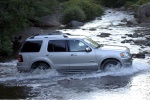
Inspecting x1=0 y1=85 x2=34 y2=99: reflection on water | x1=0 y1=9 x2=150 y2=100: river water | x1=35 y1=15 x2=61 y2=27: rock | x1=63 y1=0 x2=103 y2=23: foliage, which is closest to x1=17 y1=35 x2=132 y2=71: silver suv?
x1=0 y1=9 x2=150 y2=100: river water

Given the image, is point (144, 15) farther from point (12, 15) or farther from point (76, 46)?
point (76, 46)

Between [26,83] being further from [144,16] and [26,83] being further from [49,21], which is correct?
[144,16]

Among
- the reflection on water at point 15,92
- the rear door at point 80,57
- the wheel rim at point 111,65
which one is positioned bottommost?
the reflection on water at point 15,92

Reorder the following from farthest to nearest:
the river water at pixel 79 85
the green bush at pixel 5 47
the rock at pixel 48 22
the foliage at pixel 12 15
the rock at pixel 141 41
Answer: the rock at pixel 48 22, the rock at pixel 141 41, the green bush at pixel 5 47, the foliage at pixel 12 15, the river water at pixel 79 85

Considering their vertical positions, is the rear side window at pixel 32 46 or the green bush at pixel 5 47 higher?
the rear side window at pixel 32 46

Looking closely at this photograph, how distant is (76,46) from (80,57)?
567mm

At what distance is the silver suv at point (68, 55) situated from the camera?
14688 millimetres

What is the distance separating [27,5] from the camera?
27.1 m

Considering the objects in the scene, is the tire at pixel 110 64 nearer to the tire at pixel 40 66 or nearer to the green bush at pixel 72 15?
the tire at pixel 40 66

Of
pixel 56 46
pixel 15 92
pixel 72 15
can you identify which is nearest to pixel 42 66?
pixel 56 46

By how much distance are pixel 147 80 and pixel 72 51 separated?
350cm

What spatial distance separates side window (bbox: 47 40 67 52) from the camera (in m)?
15.0

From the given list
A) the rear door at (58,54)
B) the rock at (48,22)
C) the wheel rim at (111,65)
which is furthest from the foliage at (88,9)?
the wheel rim at (111,65)

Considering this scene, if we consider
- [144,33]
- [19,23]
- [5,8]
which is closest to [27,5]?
[19,23]
